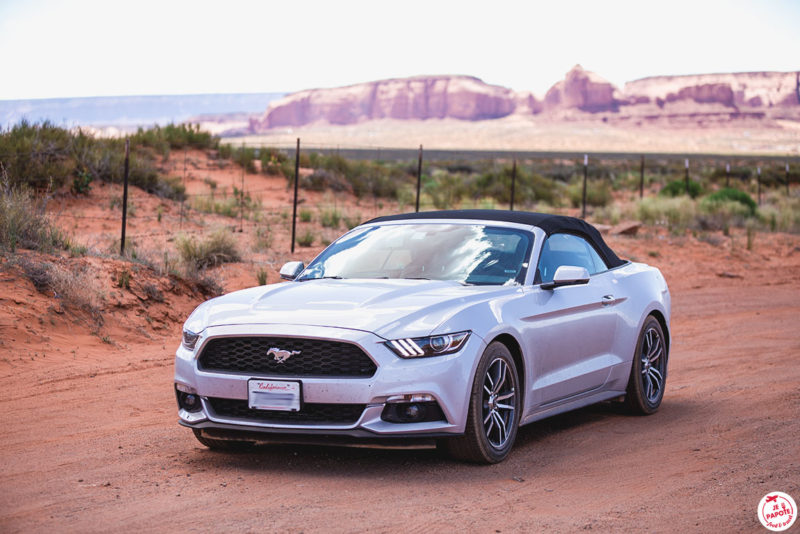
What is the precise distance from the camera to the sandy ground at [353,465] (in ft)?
17.7

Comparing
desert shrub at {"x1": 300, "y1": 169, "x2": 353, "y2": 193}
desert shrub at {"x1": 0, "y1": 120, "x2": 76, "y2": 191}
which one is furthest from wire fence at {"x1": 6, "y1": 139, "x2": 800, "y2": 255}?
desert shrub at {"x1": 0, "y1": 120, "x2": 76, "y2": 191}

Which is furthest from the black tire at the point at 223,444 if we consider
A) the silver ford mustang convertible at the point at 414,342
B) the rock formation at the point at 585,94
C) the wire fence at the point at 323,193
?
the rock formation at the point at 585,94

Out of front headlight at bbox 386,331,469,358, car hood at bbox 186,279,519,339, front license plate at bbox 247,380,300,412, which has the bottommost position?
front license plate at bbox 247,380,300,412

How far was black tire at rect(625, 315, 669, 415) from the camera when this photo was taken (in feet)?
28.2

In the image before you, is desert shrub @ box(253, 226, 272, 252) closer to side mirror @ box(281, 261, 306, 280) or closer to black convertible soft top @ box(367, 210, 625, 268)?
black convertible soft top @ box(367, 210, 625, 268)

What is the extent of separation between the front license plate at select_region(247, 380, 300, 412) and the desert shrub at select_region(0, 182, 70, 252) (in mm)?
7901

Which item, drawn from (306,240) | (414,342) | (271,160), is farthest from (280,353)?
(271,160)

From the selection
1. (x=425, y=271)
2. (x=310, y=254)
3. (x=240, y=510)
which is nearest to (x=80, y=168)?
(x=310, y=254)

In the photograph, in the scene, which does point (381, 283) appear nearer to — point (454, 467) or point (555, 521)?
point (454, 467)

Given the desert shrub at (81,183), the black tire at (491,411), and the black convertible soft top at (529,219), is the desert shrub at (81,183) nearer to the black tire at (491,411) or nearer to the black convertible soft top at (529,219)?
the black convertible soft top at (529,219)

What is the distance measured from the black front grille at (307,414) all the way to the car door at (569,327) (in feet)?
4.74

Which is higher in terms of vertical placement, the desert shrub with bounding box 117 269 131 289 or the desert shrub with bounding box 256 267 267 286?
the desert shrub with bounding box 117 269 131 289

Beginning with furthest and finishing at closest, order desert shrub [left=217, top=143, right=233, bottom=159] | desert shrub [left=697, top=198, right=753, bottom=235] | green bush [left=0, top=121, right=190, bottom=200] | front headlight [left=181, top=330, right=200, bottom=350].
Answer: desert shrub [left=217, top=143, right=233, bottom=159] < desert shrub [left=697, top=198, right=753, bottom=235] < green bush [left=0, top=121, right=190, bottom=200] < front headlight [left=181, top=330, right=200, bottom=350]

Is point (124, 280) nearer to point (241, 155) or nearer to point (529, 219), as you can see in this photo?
point (529, 219)
